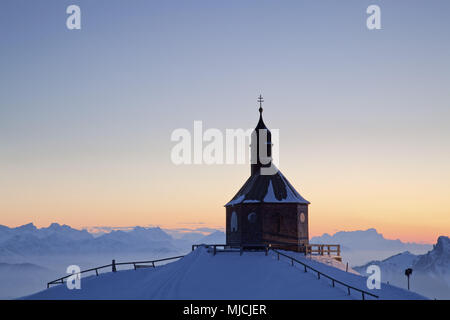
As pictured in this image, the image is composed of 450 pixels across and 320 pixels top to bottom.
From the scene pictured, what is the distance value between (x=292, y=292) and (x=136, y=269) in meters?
17.1

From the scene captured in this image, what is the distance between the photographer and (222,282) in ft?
115

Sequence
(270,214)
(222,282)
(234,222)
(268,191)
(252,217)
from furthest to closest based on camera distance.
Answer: (234,222), (268,191), (252,217), (270,214), (222,282)

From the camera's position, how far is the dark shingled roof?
48.1 m

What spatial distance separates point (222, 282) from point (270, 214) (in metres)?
13.9

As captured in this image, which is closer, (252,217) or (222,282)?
(222,282)

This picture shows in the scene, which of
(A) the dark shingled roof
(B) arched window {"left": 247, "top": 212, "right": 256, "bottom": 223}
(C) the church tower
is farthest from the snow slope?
(A) the dark shingled roof

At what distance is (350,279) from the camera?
38.0m

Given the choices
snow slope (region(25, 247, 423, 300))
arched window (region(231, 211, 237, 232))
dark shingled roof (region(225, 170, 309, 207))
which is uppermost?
dark shingled roof (region(225, 170, 309, 207))

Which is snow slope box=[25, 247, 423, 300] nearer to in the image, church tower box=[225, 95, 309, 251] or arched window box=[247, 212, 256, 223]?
church tower box=[225, 95, 309, 251]

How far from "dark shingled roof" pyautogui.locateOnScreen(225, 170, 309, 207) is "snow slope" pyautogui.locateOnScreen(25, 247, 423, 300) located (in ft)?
23.5

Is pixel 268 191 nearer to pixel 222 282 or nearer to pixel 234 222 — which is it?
pixel 234 222

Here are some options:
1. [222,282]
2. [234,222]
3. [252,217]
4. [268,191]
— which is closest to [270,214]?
[252,217]

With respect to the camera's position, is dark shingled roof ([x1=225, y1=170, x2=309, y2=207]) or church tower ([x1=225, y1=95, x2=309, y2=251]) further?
dark shingled roof ([x1=225, y1=170, x2=309, y2=207])

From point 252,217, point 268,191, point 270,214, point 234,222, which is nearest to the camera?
point 270,214
